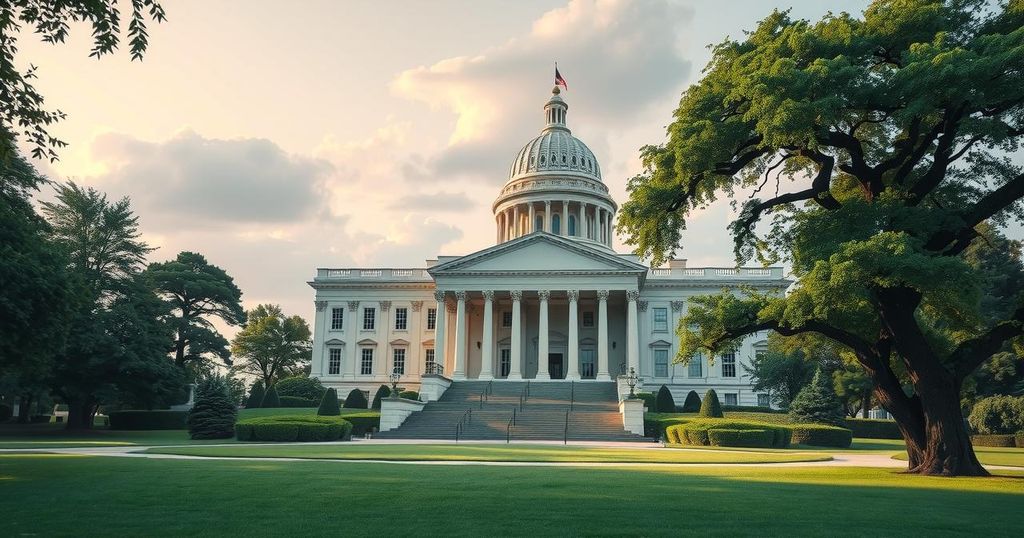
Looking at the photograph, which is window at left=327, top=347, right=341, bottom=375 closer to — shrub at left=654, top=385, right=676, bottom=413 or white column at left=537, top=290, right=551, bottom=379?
white column at left=537, top=290, right=551, bottom=379

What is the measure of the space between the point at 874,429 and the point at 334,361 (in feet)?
153

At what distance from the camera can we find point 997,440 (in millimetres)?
46875

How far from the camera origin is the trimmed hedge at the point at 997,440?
1826 inches

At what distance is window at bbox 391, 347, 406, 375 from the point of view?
236ft

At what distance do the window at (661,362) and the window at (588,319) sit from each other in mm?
6397

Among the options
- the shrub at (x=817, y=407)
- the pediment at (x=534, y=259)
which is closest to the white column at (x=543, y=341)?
the pediment at (x=534, y=259)

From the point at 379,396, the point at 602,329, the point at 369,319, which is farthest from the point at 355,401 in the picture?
the point at 602,329

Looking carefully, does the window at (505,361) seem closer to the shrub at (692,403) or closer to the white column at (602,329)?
the white column at (602,329)

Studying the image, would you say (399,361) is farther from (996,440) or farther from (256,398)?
(996,440)

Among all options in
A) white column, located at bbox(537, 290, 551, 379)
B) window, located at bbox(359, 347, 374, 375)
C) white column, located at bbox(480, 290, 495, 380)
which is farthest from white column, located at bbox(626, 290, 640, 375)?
window, located at bbox(359, 347, 374, 375)

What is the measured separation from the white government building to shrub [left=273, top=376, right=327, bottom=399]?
872 centimetres

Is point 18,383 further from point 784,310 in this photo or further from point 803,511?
point 803,511

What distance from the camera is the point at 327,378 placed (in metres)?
72.0

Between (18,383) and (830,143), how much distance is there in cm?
4709
